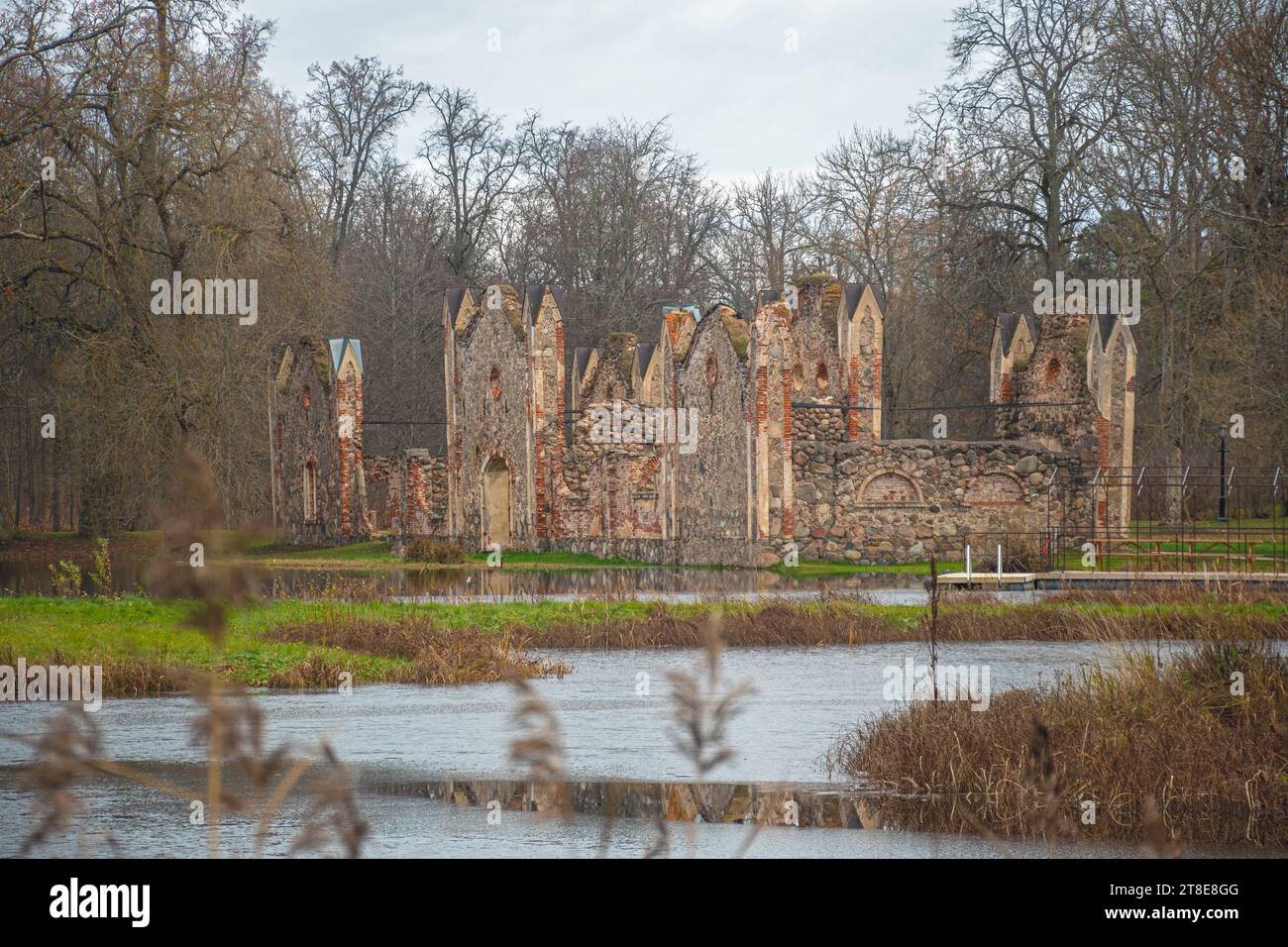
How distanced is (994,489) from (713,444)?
714 centimetres

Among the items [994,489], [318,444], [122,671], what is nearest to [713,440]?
[994,489]

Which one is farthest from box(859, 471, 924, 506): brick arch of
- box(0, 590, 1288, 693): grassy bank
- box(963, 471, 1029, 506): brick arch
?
box(0, 590, 1288, 693): grassy bank

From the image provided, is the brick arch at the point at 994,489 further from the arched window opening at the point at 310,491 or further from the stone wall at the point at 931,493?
the arched window opening at the point at 310,491

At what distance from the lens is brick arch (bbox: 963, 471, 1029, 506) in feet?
126

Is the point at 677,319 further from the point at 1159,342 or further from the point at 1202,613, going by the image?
the point at 1202,613

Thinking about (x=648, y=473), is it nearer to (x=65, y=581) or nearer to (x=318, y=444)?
(x=318, y=444)

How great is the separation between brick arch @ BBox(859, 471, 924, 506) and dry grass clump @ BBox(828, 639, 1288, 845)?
25.3 meters

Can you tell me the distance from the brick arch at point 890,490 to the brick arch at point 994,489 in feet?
4.28

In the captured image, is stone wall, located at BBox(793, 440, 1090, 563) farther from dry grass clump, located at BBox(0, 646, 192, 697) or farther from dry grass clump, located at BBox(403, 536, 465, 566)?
dry grass clump, located at BBox(0, 646, 192, 697)

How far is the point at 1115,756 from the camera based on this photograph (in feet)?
35.5

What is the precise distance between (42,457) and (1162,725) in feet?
156

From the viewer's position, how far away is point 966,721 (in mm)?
11664

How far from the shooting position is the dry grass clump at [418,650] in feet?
60.4
